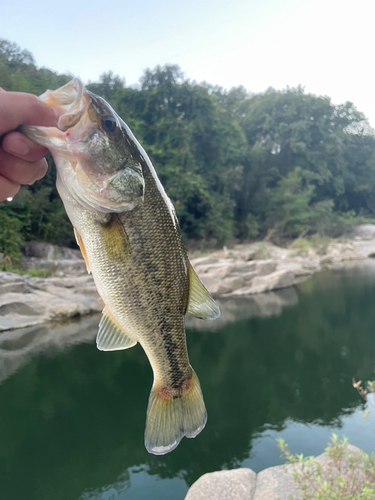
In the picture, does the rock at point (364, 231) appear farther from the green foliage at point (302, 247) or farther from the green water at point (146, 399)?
the green water at point (146, 399)

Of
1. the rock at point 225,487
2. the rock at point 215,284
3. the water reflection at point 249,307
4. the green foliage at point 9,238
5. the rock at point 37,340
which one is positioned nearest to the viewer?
the rock at point 225,487

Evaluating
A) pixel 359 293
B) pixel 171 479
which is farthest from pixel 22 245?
pixel 359 293

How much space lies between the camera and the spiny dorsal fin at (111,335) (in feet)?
4.16

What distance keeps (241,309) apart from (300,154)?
25711 mm

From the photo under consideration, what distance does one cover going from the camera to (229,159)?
28062 millimetres

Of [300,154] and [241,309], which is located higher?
[300,154]

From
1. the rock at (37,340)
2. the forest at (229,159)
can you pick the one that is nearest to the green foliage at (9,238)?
the forest at (229,159)

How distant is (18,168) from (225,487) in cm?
389

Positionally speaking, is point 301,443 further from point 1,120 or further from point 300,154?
point 300,154

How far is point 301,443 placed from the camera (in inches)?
230

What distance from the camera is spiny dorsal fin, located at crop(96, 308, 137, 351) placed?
1267mm

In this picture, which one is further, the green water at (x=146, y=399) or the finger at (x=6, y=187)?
the green water at (x=146, y=399)

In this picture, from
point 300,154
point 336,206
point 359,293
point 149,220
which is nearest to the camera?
point 149,220

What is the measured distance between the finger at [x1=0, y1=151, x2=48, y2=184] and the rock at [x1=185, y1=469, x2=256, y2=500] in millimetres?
3739
